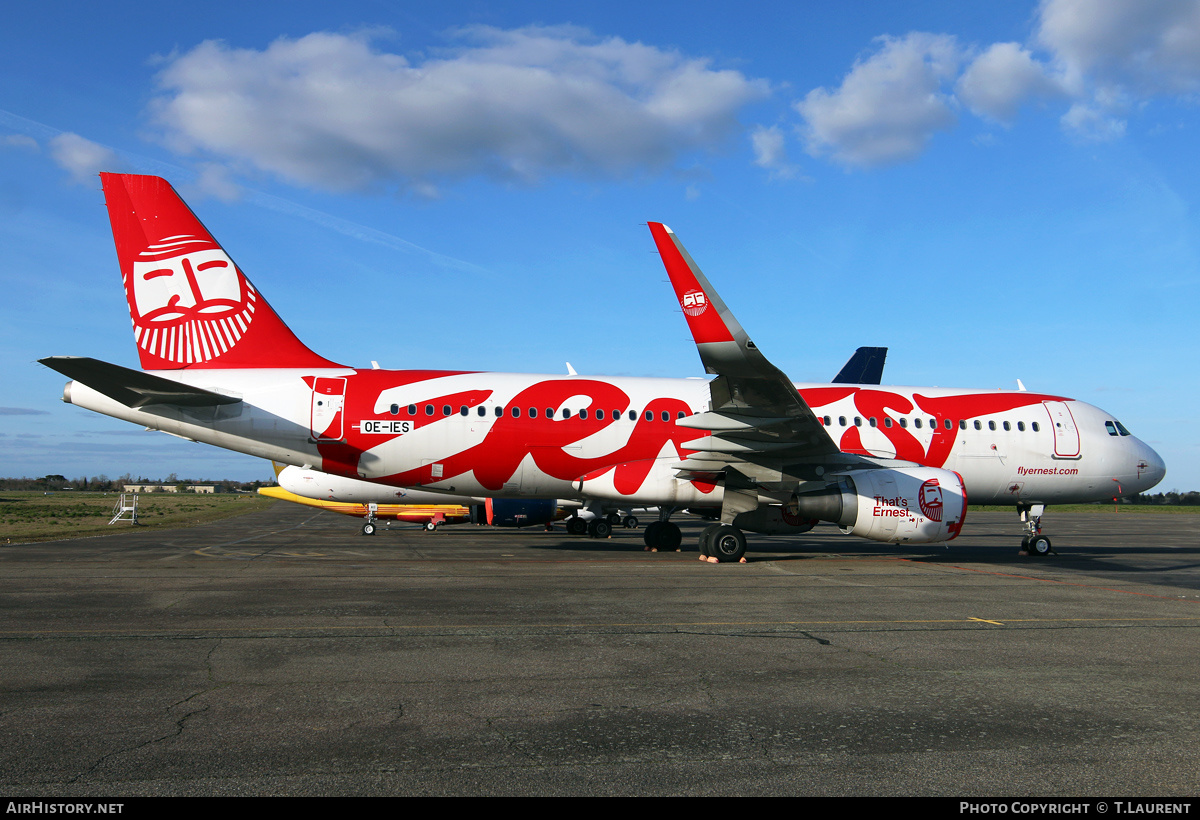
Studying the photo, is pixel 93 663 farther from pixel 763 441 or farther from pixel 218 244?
pixel 218 244

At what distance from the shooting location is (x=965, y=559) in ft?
59.6

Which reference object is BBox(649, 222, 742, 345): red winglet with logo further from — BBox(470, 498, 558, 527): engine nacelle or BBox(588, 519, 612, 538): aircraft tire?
BBox(470, 498, 558, 527): engine nacelle

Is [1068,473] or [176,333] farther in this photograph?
[1068,473]

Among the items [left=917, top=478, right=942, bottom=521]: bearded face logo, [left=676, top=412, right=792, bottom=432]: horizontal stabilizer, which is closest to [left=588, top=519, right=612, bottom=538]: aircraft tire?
[left=676, top=412, right=792, bottom=432]: horizontal stabilizer

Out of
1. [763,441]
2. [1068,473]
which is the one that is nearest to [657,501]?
[763,441]

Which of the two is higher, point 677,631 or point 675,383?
point 675,383

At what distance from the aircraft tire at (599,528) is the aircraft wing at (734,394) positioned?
1019 cm

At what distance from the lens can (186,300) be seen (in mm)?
17266

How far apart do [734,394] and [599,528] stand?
1341cm

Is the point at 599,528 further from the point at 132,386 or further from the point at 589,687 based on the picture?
the point at 589,687

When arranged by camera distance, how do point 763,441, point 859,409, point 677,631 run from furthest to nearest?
point 859,409 < point 763,441 < point 677,631

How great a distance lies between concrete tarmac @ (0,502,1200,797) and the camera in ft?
13.5

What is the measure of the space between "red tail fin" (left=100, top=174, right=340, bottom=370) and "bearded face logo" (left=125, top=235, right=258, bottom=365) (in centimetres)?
2
